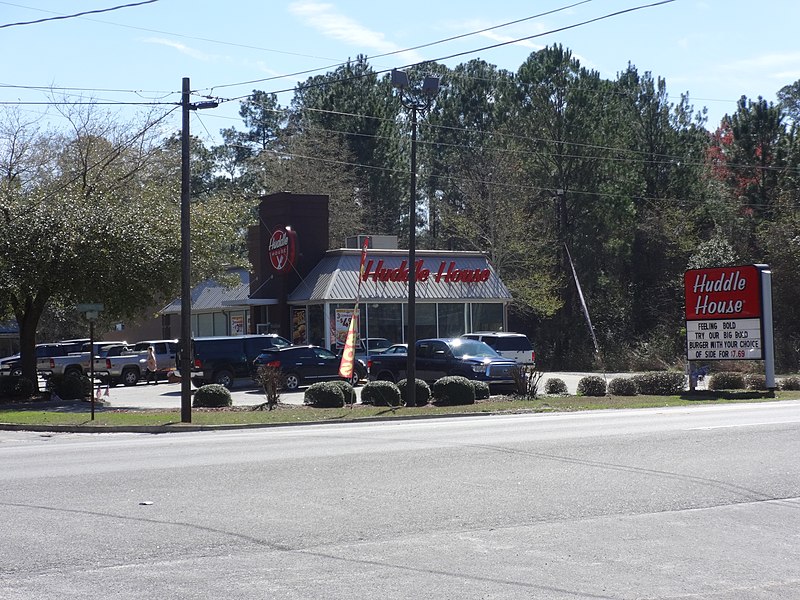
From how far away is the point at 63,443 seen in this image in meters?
17.8

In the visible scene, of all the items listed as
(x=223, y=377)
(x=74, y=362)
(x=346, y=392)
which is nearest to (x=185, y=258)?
(x=346, y=392)

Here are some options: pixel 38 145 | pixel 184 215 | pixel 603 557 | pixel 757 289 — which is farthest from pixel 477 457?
pixel 38 145

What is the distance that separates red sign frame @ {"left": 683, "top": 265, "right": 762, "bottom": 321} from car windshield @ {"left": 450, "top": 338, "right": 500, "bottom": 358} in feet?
21.0

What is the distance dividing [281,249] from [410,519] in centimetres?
3346

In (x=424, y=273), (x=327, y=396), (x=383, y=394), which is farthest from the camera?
(x=424, y=273)

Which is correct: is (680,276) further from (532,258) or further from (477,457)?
(477,457)

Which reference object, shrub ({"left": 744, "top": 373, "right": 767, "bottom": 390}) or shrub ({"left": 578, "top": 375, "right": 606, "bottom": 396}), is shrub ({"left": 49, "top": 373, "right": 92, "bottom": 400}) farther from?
shrub ({"left": 744, "top": 373, "right": 767, "bottom": 390})

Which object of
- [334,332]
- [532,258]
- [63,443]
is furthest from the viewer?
[532,258]

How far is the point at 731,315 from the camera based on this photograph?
96.6 feet

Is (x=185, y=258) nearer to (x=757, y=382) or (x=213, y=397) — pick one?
(x=213, y=397)

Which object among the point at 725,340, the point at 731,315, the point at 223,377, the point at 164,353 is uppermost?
the point at 731,315

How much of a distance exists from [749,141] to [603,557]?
1893 inches

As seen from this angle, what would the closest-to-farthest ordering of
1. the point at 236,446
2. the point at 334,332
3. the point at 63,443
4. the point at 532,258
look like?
the point at 236,446 → the point at 63,443 → the point at 334,332 → the point at 532,258

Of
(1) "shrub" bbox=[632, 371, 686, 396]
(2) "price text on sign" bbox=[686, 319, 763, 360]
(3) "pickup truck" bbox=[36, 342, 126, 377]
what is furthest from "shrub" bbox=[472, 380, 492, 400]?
(3) "pickup truck" bbox=[36, 342, 126, 377]
